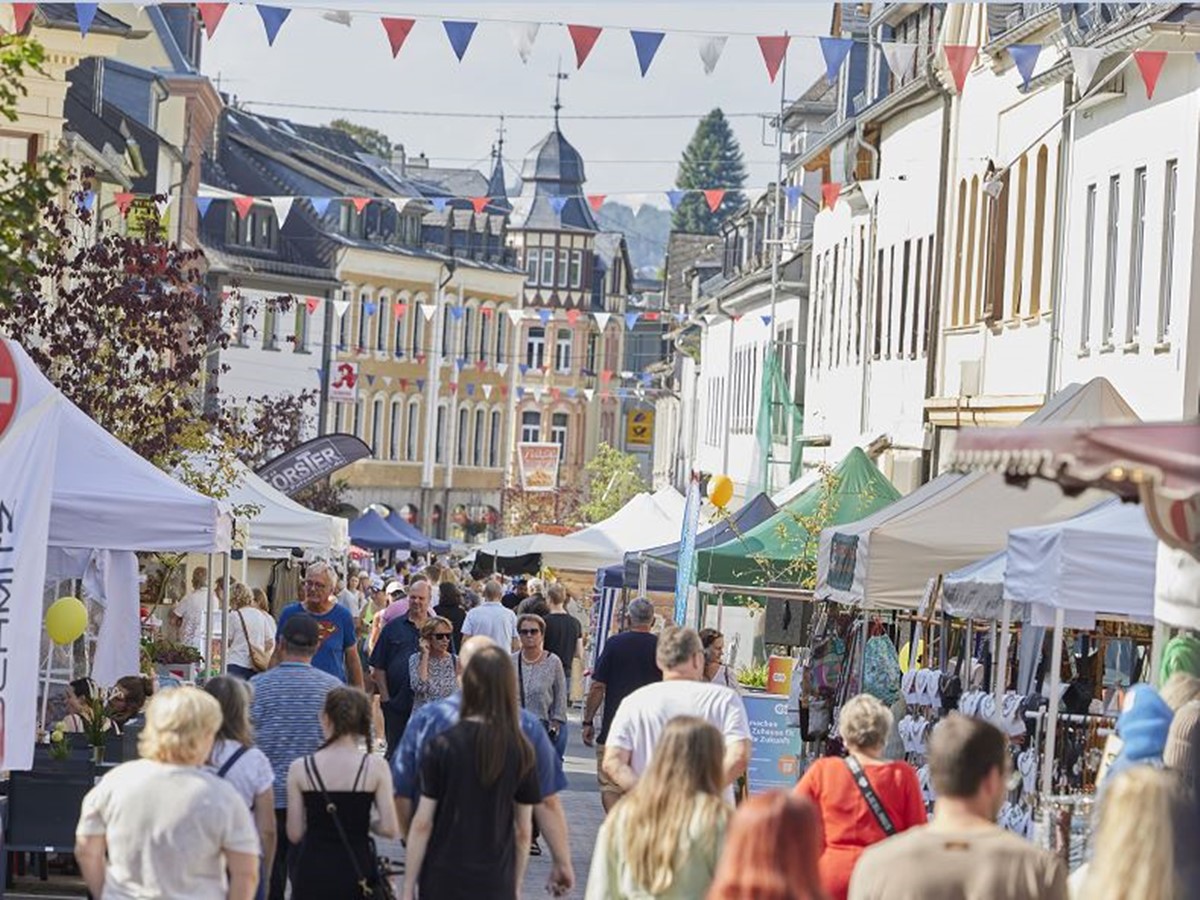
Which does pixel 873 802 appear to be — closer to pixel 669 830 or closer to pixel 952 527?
pixel 669 830

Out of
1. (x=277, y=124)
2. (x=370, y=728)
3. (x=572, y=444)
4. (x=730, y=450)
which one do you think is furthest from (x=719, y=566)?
(x=572, y=444)

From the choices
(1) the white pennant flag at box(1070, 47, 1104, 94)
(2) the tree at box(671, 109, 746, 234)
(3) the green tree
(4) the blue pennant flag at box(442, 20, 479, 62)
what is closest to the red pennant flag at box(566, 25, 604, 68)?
(4) the blue pennant flag at box(442, 20, 479, 62)

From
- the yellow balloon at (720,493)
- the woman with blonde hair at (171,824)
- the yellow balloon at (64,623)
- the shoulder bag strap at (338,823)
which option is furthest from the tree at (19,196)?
the yellow balloon at (720,493)

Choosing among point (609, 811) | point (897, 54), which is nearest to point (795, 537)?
point (897, 54)

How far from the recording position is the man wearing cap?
12000 millimetres

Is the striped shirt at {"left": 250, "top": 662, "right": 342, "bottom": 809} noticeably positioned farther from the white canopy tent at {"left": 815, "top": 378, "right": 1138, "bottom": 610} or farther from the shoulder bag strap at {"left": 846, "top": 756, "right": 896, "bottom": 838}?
the white canopy tent at {"left": 815, "top": 378, "right": 1138, "bottom": 610}

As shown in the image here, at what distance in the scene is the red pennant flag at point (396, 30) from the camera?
1886cm

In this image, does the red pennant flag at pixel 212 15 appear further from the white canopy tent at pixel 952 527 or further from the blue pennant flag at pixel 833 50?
the white canopy tent at pixel 952 527

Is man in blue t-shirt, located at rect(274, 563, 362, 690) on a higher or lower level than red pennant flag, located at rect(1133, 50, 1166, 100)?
lower

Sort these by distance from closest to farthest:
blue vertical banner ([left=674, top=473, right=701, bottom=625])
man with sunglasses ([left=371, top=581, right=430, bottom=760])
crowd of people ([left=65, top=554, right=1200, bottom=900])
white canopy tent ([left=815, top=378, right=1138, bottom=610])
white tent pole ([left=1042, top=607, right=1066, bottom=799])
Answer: crowd of people ([left=65, top=554, right=1200, bottom=900]), white tent pole ([left=1042, top=607, right=1066, bottom=799]), man with sunglasses ([left=371, top=581, right=430, bottom=760]), white canopy tent ([left=815, top=378, right=1138, bottom=610]), blue vertical banner ([left=674, top=473, right=701, bottom=625])

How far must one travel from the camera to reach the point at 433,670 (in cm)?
1745

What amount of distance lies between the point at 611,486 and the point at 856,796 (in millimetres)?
78713

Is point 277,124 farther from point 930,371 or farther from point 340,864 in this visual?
point 340,864

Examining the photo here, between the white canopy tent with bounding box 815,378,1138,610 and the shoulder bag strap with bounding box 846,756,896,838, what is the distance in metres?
9.31
